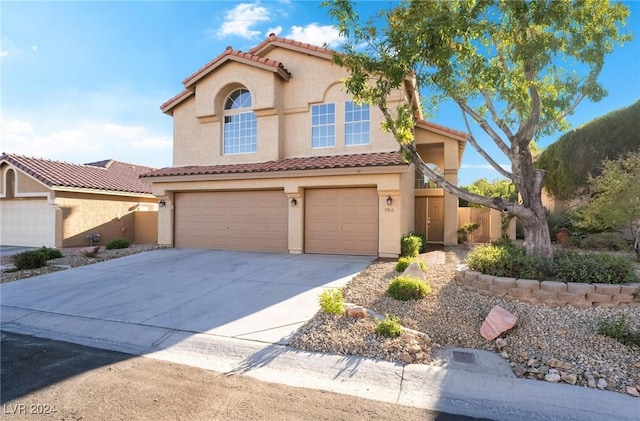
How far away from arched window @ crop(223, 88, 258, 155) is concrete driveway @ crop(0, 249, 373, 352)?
232 inches

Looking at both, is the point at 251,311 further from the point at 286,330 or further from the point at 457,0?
the point at 457,0

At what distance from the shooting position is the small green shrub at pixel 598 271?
6.47m

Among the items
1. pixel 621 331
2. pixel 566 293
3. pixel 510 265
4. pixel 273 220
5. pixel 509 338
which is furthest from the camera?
pixel 273 220

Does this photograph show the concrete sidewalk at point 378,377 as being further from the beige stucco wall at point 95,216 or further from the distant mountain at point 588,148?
the distant mountain at point 588,148

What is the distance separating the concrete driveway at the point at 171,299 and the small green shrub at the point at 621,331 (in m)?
4.73

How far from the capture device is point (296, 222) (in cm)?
1309

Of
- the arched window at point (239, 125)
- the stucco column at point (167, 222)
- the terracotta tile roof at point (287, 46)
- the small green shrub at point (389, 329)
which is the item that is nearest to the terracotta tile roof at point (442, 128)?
the terracotta tile roof at point (287, 46)

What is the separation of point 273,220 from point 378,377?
998 centimetres

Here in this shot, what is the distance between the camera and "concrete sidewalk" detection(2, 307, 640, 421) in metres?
3.66

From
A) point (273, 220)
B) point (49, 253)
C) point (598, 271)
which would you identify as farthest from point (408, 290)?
point (49, 253)

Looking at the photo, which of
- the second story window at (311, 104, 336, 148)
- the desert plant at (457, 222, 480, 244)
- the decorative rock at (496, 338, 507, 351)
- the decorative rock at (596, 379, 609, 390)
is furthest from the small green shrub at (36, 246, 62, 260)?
the desert plant at (457, 222, 480, 244)

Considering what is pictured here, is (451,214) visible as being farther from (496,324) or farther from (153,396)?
(153,396)

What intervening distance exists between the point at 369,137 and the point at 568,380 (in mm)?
10499

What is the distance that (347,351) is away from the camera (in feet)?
16.1
